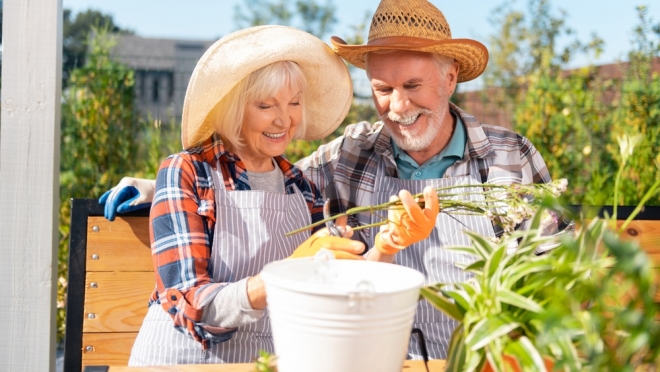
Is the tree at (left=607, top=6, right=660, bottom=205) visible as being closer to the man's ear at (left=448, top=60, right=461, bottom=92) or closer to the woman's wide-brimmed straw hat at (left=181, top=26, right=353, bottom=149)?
the man's ear at (left=448, top=60, right=461, bottom=92)

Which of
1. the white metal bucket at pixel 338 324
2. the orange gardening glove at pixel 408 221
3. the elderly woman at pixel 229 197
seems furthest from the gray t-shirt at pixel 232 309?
the white metal bucket at pixel 338 324

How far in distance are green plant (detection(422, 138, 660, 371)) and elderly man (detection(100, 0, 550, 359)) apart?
1.06 metres

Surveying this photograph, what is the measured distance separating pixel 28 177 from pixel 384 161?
118cm

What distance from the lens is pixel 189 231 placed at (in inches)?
72.2

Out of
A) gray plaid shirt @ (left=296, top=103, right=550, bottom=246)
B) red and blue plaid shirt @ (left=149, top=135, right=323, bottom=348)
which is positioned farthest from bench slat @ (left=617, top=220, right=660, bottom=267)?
red and blue plaid shirt @ (left=149, top=135, right=323, bottom=348)

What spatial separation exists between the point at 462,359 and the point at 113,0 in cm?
1880

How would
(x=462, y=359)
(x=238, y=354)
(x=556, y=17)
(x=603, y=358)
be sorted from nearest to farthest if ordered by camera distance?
(x=603, y=358)
(x=462, y=359)
(x=238, y=354)
(x=556, y=17)

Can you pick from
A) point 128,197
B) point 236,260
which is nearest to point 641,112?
point 236,260

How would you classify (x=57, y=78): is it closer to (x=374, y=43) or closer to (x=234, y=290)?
(x=234, y=290)

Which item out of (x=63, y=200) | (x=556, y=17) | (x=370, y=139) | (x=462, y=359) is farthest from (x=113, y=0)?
(x=462, y=359)

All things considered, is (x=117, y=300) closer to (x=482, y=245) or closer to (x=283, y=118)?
(x=283, y=118)

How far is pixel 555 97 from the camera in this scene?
190 inches

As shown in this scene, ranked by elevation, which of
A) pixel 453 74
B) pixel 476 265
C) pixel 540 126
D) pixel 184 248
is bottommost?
pixel 184 248

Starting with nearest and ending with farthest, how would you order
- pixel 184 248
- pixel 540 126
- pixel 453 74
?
pixel 184 248
pixel 453 74
pixel 540 126
